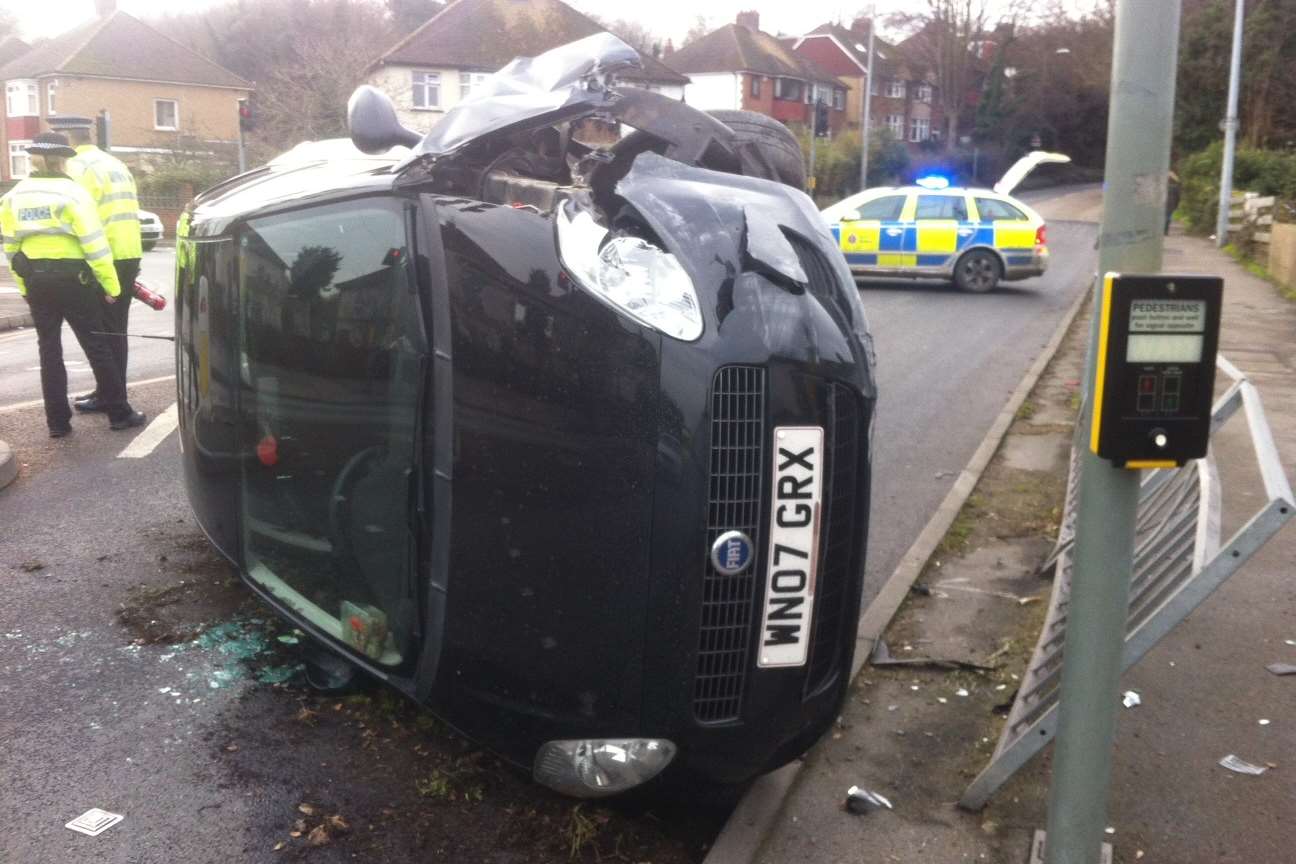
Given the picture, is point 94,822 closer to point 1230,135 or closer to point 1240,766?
point 1240,766

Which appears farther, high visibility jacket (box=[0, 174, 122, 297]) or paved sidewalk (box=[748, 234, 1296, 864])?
high visibility jacket (box=[0, 174, 122, 297])

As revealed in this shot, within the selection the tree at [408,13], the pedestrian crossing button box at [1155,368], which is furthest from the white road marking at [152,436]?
the tree at [408,13]

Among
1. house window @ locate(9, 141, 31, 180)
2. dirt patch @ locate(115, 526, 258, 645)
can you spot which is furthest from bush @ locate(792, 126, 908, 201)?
dirt patch @ locate(115, 526, 258, 645)

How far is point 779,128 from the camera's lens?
415 centimetres

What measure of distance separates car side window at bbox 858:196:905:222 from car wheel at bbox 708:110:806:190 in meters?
15.7

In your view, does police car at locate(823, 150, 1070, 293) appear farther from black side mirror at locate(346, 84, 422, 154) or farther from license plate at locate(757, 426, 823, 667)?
license plate at locate(757, 426, 823, 667)

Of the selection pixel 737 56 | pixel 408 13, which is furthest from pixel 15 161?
pixel 737 56

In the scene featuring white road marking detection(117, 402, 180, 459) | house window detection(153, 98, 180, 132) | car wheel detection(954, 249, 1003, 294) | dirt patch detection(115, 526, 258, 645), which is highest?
house window detection(153, 98, 180, 132)

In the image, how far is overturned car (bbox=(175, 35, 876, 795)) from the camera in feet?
9.87

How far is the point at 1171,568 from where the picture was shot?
11.5 feet

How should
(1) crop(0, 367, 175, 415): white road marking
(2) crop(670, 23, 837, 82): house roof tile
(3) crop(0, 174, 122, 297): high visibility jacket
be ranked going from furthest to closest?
(2) crop(670, 23, 837, 82): house roof tile, (1) crop(0, 367, 175, 415): white road marking, (3) crop(0, 174, 122, 297): high visibility jacket

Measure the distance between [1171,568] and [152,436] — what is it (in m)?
6.42

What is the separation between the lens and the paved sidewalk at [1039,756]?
3.49 m

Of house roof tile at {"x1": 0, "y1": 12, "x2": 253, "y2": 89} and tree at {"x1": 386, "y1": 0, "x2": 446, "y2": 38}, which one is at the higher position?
tree at {"x1": 386, "y1": 0, "x2": 446, "y2": 38}
